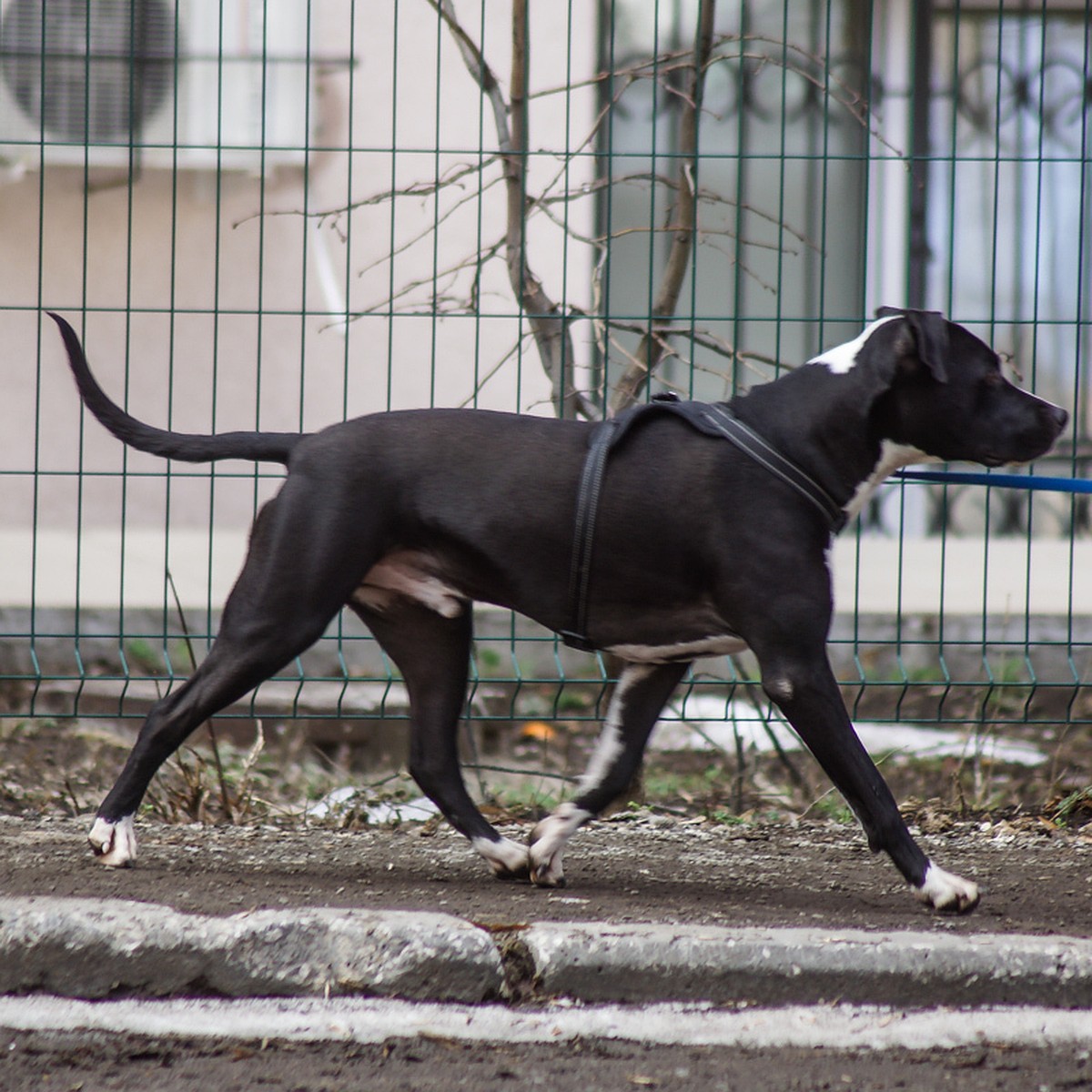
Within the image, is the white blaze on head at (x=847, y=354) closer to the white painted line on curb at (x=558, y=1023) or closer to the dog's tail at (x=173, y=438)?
the dog's tail at (x=173, y=438)

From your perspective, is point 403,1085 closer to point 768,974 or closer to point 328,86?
point 768,974

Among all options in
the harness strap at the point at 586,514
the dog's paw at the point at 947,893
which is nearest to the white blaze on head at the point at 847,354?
the harness strap at the point at 586,514

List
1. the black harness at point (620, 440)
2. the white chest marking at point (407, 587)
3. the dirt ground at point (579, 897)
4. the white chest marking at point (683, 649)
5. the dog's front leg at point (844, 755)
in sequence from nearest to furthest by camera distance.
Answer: the dirt ground at point (579, 897), the dog's front leg at point (844, 755), the black harness at point (620, 440), the white chest marking at point (683, 649), the white chest marking at point (407, 587)

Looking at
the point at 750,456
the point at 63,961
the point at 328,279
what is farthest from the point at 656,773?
the point at 63,961

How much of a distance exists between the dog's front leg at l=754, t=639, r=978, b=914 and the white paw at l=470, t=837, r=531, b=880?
803 millimetres

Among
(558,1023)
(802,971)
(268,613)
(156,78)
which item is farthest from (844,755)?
(156,78)

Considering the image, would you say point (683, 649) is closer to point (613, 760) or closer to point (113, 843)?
point (613, 760)

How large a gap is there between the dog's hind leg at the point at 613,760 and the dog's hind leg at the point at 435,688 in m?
0.13

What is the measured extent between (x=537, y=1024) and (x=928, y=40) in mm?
6271

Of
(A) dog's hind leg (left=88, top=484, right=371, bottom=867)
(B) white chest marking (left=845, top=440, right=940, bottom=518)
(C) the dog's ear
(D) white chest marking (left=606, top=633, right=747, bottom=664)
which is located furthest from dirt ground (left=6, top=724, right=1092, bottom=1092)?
(C) the dog's ear

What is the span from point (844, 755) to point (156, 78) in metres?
5.22

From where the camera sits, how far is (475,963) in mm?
3195

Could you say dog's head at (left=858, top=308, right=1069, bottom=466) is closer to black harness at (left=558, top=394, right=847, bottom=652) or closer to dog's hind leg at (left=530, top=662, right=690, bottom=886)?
black harness at (left=558, top=394, right=847, bottom=652)

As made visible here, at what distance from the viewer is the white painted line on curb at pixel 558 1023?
301 cm
